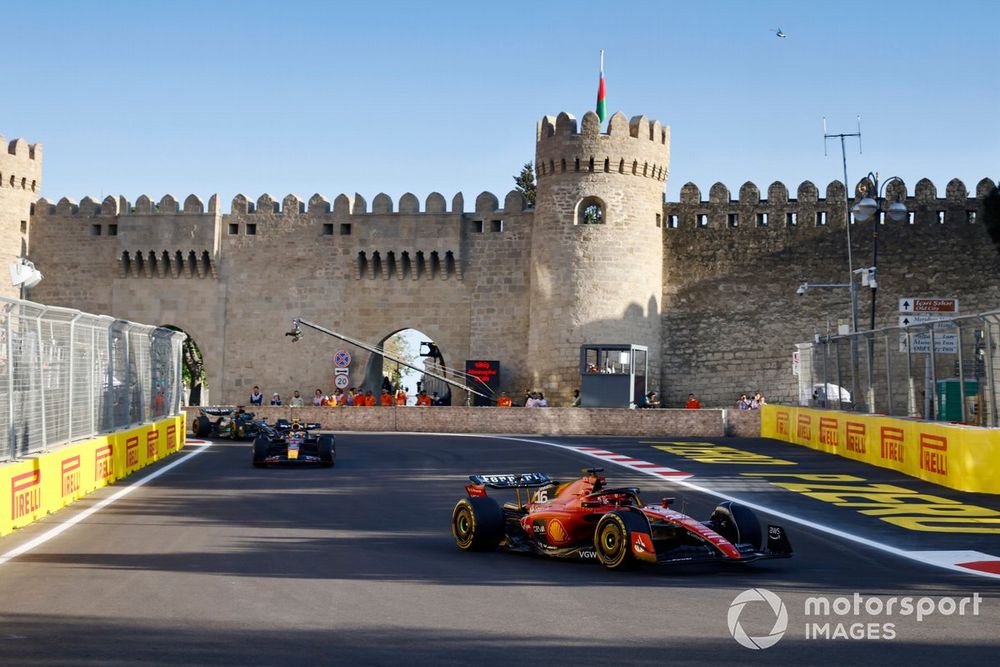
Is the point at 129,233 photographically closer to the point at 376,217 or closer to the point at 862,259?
the point at 376,217

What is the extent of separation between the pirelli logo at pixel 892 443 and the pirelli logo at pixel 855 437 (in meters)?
1.29

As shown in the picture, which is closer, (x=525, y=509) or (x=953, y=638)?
(x=953, y=638)

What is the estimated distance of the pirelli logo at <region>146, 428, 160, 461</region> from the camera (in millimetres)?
20859

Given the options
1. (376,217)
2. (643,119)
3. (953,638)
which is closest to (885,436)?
(953,638)

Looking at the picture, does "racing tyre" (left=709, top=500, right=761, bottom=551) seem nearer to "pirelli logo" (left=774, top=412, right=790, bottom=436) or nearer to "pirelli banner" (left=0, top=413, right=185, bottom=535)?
"pirelli banner" (left=0, top=413, right=185, bottom=535)

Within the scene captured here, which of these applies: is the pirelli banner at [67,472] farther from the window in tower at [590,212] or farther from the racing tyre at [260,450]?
the window in tower at [590,212]

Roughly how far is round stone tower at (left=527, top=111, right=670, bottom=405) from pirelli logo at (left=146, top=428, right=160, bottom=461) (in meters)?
19.9

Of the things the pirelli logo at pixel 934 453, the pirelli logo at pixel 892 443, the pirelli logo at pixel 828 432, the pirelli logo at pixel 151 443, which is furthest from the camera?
the pirelli logo at pixel 828 432

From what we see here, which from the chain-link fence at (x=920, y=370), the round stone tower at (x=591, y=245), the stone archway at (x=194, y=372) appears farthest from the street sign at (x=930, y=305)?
the stone archway at (x=194, y=372)

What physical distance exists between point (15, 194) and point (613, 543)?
4123 centimetres

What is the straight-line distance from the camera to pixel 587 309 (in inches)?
1576

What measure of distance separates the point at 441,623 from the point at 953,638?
2.89 meters

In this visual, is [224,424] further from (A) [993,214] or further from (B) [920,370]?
(A) [993,214]

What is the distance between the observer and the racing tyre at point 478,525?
416 inches
